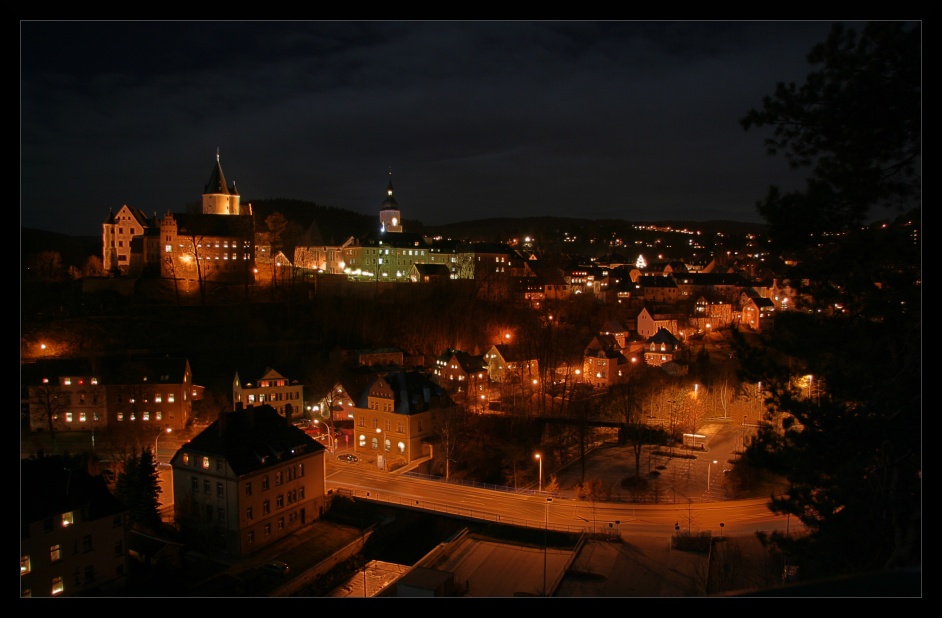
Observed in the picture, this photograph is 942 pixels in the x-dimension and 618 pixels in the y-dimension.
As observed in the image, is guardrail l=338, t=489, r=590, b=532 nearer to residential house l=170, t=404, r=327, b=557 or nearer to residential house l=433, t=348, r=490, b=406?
residential house l=170, t=404, r=327, b=557

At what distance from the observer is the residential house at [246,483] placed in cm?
844

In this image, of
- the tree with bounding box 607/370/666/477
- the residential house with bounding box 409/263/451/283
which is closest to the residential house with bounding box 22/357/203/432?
the tree with bounding box 607/370/666/477

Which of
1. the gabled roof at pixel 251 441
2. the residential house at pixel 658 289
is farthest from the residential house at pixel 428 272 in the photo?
the gabled roof at pixel 251 441

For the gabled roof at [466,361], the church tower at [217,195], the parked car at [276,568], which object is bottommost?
the parked car at [276,568]

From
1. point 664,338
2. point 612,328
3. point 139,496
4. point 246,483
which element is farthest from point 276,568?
point 612,328

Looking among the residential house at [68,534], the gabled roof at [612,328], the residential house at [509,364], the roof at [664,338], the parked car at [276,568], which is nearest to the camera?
the residential house at [68,534]

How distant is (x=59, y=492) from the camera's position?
647cm

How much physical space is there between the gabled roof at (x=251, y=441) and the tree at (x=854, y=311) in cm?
724

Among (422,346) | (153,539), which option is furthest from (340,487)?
(422,346)

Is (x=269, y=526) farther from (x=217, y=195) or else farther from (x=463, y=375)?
(x=217, y=195)

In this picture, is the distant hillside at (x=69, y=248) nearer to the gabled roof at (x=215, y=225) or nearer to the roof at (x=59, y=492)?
the gabled roof at (x=215, y=225)

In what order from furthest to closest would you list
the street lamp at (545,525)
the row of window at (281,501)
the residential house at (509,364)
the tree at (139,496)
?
1. the residential house at (509,364)
2. the row of window at (281,501)
3. the tree at (139,496)
4. the street lamp at (545,525)

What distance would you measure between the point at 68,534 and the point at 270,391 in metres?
9.53

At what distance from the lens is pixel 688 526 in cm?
895
